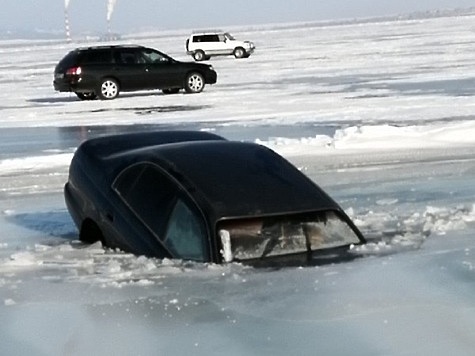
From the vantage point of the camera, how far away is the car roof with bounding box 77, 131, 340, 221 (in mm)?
6699

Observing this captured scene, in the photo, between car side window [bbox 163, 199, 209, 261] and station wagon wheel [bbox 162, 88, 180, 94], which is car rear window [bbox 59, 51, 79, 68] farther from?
car side window [bbox 163, 199, 209, 261]

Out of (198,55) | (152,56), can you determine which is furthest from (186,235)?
(198,55)

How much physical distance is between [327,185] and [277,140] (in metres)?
4.02

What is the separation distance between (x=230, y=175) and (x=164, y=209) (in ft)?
1.70

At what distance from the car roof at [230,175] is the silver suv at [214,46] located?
148 feet

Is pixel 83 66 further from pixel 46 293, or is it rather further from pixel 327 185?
pixel 46 293

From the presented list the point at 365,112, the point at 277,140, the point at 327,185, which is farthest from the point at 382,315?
the point at 365,112

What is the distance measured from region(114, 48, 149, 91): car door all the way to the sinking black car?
20.9 meters

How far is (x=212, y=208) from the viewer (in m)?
6.59

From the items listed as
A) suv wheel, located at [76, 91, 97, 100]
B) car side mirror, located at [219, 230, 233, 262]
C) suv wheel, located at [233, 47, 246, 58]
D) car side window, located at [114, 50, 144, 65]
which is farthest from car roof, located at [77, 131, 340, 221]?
suv wheel, located at [233, 47, 246, 58]

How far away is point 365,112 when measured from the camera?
778 inches

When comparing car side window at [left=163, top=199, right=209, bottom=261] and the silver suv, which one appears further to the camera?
the silver suv

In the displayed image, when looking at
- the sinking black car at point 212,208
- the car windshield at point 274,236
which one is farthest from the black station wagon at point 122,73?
the car windshield at point 274,236

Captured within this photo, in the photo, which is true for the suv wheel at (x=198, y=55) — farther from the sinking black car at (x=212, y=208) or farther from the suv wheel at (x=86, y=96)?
the sinking black car at (x=212, y=208)
